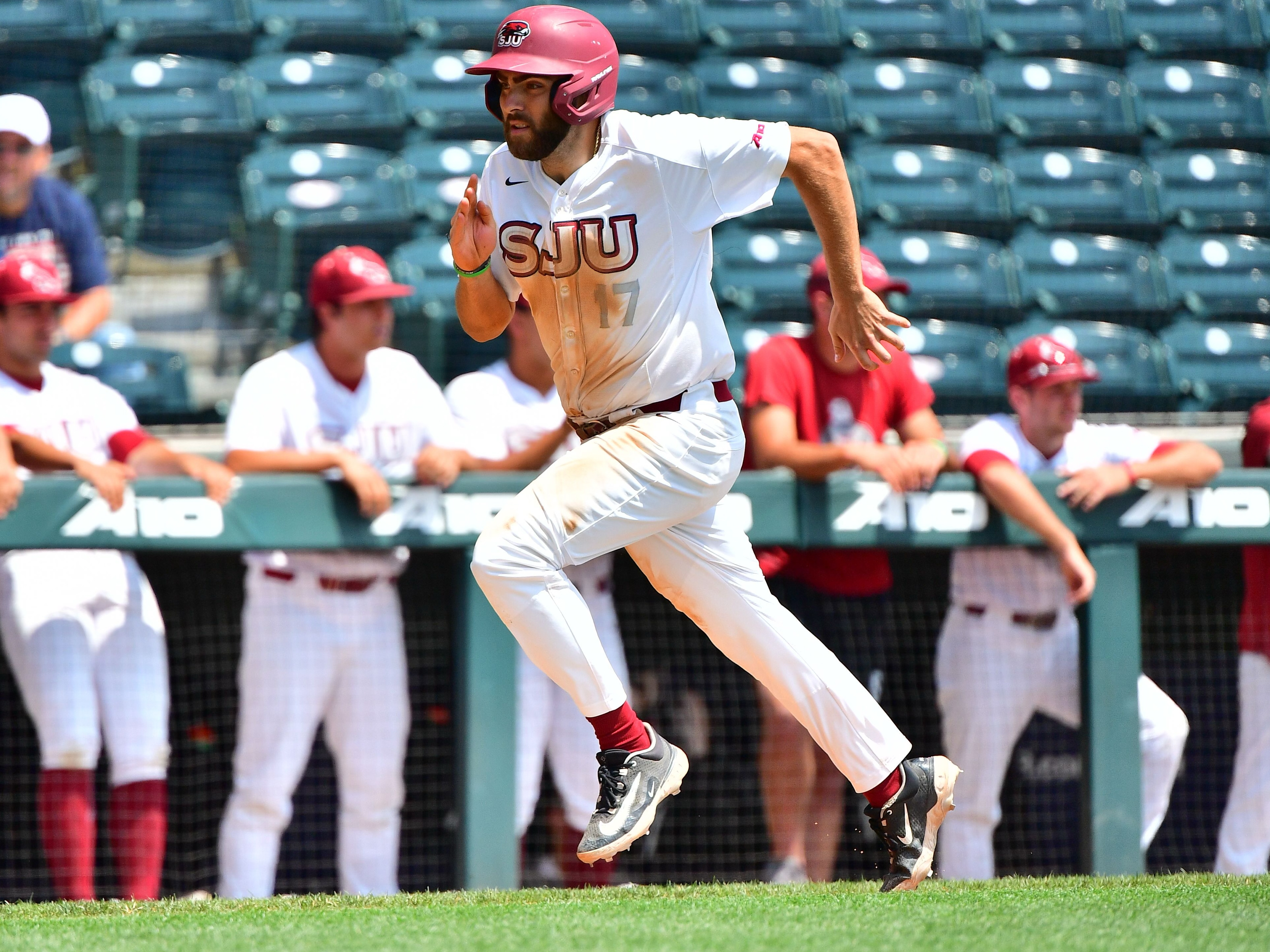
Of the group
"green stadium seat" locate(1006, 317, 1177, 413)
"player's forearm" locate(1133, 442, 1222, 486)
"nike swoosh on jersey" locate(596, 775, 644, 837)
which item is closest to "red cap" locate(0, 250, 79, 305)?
"nike swoosh on jersey" locate(596, 775, 644, 837)

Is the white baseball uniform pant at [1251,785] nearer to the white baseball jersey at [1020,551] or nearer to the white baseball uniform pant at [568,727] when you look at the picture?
the white baseball jersey at [1020,551]

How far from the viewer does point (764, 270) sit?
5730 millimetres

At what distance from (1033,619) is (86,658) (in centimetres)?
236

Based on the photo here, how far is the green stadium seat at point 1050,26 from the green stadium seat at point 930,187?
699mm

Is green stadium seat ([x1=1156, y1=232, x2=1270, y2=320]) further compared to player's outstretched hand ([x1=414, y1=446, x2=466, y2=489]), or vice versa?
green stadium seat ([x1=1156, y1=232, x2=1270, y2=320])

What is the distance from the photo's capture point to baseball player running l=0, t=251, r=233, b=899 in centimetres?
359

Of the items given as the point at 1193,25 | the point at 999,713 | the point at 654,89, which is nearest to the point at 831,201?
the point at 999,713

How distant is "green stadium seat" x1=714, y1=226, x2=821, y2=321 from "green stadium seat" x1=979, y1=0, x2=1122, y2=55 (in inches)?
56.8

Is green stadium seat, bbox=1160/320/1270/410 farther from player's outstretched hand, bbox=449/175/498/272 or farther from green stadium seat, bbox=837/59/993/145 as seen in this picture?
player's outstretched hand, bbox=449/175/498/272

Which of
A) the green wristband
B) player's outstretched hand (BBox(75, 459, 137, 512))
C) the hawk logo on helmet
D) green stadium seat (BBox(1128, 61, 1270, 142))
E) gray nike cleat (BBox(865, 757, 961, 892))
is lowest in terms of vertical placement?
gray nike cleat (BBox(865, 757, 961, 892))

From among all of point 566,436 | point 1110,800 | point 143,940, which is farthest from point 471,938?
point 1110,800

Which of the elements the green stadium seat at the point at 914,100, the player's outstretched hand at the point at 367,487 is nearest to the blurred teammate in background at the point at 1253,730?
the player's outstretched hand at the point at 367,487

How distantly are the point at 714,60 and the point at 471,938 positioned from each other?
15.4 ft

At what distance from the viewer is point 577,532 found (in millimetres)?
2516
